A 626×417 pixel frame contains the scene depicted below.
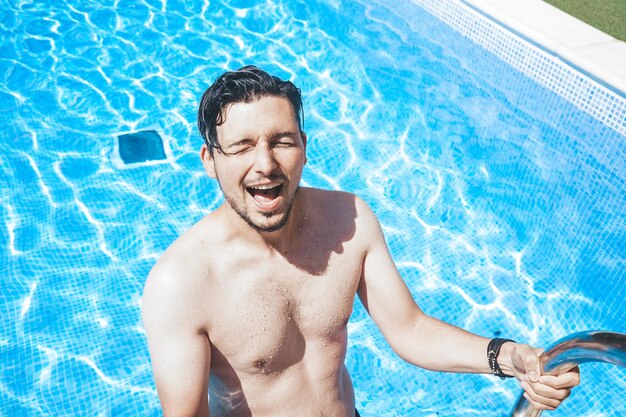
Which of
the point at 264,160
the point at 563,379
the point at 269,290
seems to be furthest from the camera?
the point at 269,290

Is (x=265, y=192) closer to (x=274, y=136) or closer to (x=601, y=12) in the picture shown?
(x=274, y=136)

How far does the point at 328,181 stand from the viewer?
17.6 ft

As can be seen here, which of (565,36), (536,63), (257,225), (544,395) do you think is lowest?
(536,63)

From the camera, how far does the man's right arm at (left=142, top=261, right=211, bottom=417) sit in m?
1.86

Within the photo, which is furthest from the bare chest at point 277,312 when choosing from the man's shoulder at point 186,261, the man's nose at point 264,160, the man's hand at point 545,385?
the man's hand at point 545,385

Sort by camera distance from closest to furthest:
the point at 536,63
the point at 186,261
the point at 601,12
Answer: the point at 186,261 → the point at 536,63 → the point at 601,12

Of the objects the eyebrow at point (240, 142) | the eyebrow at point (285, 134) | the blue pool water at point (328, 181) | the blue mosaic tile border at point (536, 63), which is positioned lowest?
the blue pool water at point (328, 181)

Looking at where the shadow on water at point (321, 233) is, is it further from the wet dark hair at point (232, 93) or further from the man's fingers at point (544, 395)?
the man's fingers at point (544, 395)

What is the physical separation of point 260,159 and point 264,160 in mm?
14

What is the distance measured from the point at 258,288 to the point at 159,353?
0.40 metres

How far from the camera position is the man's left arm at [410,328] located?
1952 mm

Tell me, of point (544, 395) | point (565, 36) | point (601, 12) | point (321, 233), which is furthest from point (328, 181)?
point (544, 395)

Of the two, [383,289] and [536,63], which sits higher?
[383,289]

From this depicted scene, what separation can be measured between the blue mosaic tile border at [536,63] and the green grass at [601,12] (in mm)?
783
